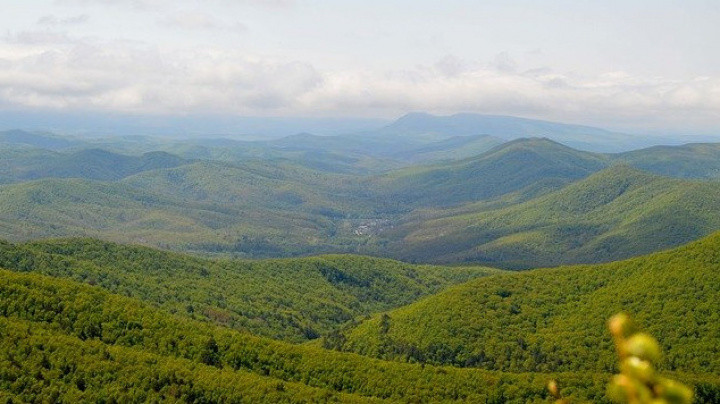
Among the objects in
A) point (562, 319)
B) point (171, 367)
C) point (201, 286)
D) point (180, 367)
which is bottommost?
point (201, 286)

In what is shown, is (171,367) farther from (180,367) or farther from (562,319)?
(562,319)

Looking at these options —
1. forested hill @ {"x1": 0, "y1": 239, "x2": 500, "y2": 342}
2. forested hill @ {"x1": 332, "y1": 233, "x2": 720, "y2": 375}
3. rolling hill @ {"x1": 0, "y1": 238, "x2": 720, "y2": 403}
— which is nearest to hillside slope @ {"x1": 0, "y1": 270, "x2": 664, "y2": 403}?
rolling hill @ {"x1": 0, "y1": 238, "x2": 720, "y2": 403}

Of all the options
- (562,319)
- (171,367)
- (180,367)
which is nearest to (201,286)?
(180,367)

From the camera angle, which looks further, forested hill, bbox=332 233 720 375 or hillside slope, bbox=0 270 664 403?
forested hill, bbox=332 233 720 375

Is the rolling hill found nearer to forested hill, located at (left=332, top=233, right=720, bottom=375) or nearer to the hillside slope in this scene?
the hillside slope

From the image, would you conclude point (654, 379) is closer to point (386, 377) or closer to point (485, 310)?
point (386, 377)

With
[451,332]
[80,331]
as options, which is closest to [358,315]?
[451,332]

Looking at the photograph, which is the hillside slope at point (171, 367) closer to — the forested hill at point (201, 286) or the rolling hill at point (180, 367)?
the rolling hill at point (180, 367)

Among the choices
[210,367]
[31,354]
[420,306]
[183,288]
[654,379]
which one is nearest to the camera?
[654,379]
